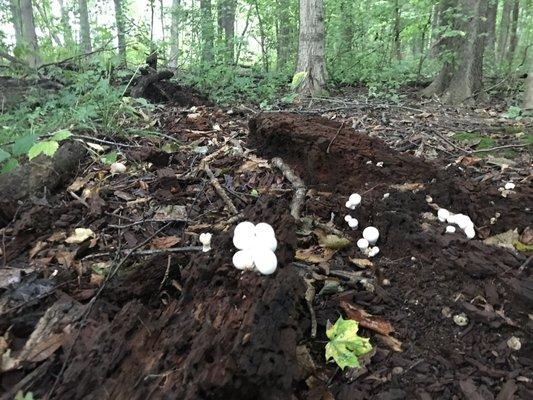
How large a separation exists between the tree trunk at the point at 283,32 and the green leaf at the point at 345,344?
1191 centimetres

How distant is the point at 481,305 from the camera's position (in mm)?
2469

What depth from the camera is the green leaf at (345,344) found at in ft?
6.95

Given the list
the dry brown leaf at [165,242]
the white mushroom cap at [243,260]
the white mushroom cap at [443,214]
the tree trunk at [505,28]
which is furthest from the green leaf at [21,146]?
the tree trunk at [505,28]

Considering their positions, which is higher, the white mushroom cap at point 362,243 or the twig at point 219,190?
the twig at point 219,190

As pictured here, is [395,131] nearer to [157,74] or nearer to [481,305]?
[481,305]

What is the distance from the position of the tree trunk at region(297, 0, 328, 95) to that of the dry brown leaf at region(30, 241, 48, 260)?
21.0ft

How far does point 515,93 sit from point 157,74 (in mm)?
8444

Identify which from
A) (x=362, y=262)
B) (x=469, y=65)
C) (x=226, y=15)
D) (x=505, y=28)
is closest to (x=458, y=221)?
(x=362, y=262)

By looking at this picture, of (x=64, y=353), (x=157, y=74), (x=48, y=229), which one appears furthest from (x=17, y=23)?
(x=64, y=353)

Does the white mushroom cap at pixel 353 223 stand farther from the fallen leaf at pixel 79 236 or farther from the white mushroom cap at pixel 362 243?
the fallen leaf at pixel 79 236

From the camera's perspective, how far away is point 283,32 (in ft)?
47.7

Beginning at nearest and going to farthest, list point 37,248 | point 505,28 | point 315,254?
point 315,254 → point 37,248 → point 505,28

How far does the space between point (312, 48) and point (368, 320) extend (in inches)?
284

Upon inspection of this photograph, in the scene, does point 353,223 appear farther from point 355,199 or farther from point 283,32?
point 283,32
